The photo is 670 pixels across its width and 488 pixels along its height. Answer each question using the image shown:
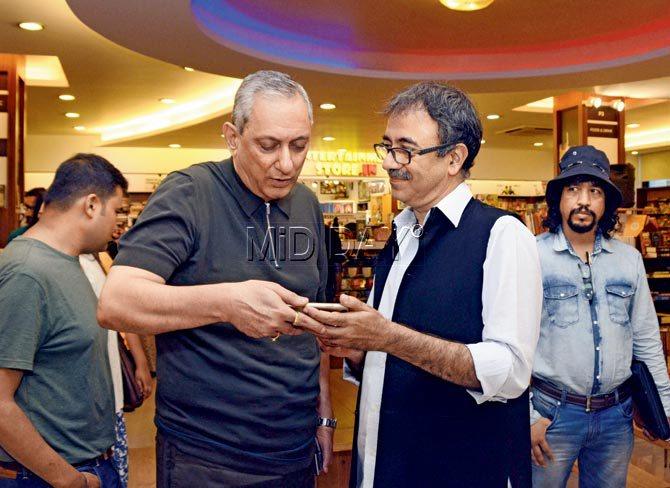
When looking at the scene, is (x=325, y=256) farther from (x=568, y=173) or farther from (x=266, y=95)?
(x=568, y=173)

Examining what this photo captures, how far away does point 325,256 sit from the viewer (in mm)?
1812

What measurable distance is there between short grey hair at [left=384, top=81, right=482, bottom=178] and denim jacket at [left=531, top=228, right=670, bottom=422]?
108cm

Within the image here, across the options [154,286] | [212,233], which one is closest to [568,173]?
[212,233]

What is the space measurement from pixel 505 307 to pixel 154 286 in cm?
75

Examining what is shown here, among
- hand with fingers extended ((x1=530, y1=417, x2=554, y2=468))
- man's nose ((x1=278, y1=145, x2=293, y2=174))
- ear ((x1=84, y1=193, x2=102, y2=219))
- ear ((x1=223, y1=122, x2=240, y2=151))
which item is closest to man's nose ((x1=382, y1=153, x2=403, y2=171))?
man's nose ((x1=278, y1=145, x2=293, y2=174))

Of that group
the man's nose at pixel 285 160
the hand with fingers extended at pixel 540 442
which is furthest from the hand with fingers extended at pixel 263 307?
the hand with fingers extended at pixel 540 442

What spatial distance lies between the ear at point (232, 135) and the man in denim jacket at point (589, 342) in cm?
146

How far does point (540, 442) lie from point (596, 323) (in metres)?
0.50

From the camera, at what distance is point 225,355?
1.48 meters

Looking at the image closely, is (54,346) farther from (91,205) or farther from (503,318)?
(503,318)

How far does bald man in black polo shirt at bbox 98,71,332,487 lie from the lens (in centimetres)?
144

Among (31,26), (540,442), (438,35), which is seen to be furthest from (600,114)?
(540,442)

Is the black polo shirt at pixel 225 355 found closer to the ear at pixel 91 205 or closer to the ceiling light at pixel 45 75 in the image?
the ear at pixel 91 205

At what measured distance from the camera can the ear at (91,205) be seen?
193 cm
